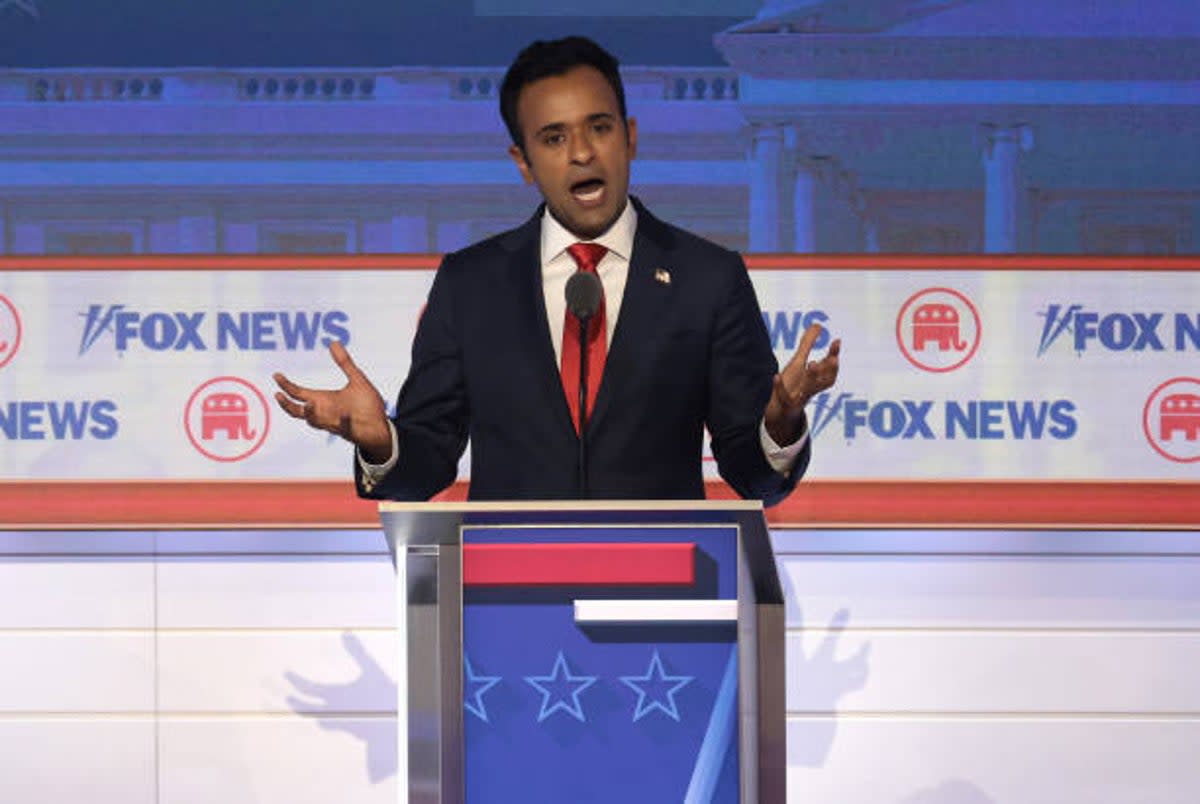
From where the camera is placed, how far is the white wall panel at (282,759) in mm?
3590

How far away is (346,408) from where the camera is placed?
2068 mm

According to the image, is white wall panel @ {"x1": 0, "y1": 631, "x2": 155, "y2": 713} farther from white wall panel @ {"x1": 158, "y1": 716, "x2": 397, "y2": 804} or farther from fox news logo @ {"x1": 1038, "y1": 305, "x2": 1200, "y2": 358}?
fox news logo @ {"x1": 1038, "y1": 305, "x2": 1200, "y2": 358}

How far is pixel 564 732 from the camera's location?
6.05 feet

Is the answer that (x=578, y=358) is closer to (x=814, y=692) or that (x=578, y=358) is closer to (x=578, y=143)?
(x=578, y=143)

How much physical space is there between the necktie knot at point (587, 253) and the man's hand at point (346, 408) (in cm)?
46

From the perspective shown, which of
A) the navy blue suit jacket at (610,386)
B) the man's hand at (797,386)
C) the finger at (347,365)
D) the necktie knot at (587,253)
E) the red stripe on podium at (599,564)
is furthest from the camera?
the necktie knot at (587,253)

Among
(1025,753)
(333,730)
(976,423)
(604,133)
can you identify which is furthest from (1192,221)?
(333,730)

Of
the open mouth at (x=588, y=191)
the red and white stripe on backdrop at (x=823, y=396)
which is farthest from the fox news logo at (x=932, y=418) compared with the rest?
the open mouth at (x=588, y=191)

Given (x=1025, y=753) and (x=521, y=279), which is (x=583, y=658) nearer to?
(x=521, y=279)

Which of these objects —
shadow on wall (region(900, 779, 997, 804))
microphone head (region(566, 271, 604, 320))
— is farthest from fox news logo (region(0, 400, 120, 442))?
shadow on wall (region(900, 779, 997, 804))

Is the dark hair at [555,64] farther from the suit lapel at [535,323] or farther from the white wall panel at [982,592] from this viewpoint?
the white wall panel at [982,592]

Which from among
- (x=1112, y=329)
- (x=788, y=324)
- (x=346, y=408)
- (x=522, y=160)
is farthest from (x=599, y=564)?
(x=1112, y=329)

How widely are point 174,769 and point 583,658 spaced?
81.6 inches

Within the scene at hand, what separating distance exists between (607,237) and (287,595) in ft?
4.97
